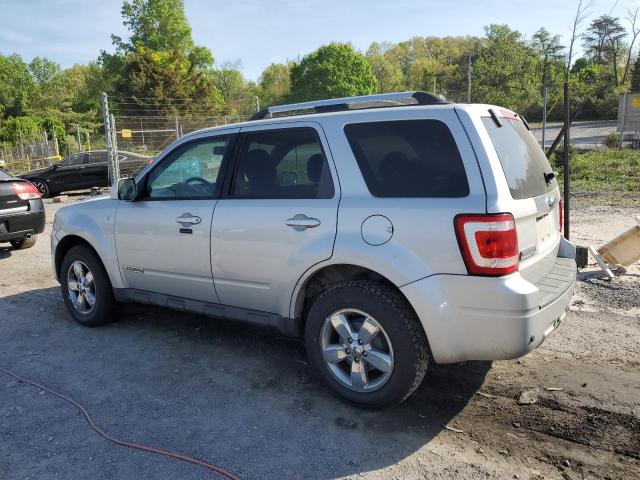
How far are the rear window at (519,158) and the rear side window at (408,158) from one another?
0.29m

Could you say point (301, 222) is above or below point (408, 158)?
below

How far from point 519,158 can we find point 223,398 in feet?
8.20

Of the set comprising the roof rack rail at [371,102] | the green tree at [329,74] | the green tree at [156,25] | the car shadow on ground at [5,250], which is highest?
the green tree at [156,25]

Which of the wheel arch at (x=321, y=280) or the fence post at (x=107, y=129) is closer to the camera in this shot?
the wheel arch at (x=321, y=280)

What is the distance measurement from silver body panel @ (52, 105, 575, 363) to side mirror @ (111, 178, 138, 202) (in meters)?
0.13

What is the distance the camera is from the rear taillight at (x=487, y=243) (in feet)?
9.45

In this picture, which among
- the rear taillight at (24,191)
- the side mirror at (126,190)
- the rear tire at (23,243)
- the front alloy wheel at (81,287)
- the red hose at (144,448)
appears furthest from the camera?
the rear tire at (23,243)

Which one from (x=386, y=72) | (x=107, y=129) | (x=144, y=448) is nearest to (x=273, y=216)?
(x=144, y=448)

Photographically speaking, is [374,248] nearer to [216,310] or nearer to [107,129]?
[216,310]

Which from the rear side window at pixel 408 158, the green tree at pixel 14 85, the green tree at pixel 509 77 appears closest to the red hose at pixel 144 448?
the rear side window at pixel 408 158

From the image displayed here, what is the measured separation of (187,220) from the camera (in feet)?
13.6

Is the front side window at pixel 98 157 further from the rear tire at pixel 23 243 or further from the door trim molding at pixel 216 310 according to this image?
the door trim molding at pixel 216 310

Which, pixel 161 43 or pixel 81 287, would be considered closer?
pixel 81 287

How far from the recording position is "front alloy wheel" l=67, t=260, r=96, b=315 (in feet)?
16.6
